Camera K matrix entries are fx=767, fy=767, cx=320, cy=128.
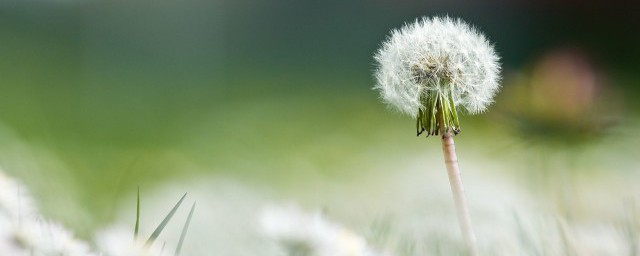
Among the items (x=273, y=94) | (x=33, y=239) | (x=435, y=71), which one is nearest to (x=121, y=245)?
(x=33, y=239)

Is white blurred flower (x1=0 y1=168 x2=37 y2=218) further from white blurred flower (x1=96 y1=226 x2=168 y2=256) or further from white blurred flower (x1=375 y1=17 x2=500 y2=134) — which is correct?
white blurred flower (x1=375 y1=17 x2=500 y2=134)

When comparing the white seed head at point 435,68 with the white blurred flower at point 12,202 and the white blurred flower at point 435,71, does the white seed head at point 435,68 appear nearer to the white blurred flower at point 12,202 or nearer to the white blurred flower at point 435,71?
the white blurred flower at point 435,71

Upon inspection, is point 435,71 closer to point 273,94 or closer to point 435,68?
point 435,68

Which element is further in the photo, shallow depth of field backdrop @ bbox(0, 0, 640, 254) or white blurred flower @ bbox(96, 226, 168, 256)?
shallow depth of field backdrop @ bbox(0, 0, 640, 254)

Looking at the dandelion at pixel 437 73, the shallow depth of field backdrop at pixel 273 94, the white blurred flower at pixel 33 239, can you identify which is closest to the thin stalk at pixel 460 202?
the dandelion at pixel 437 73

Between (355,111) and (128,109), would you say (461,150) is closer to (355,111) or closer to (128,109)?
(355,111)

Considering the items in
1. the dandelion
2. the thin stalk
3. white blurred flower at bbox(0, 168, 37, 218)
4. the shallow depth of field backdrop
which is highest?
the shallow depth of field backdrop

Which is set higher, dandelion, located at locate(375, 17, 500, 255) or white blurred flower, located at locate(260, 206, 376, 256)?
dandelion, located at locate(375, 17, 500, 255)

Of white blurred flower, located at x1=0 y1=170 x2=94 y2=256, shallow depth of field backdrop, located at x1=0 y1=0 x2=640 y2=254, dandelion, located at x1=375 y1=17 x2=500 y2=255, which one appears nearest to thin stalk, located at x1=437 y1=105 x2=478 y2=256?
dandelion, located at x1=375 y1=17 x2=500 y2=255
